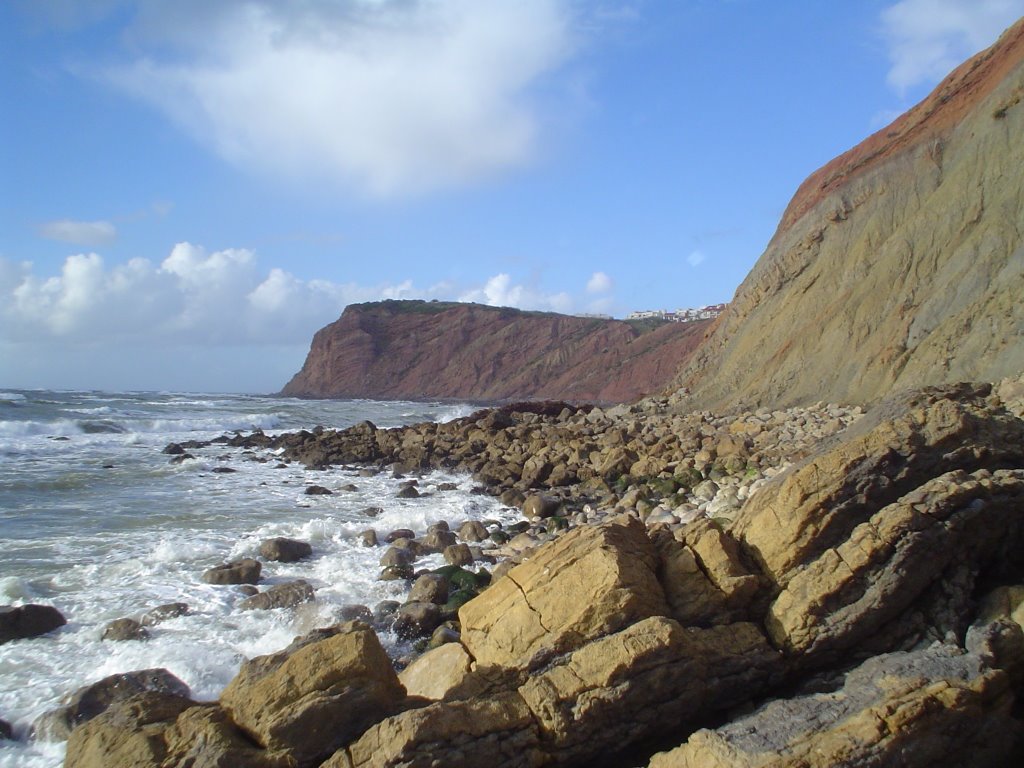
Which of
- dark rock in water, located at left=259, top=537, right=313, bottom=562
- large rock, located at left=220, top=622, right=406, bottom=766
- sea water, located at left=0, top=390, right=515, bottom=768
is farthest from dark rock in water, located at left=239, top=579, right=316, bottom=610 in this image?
large rock, located at left=220, top=622, right=406, bottom=766

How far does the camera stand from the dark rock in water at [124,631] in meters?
7.66

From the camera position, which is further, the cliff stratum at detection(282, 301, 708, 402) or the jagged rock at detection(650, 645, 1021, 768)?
the cliff stratum at detection(282, 301, 708, 402)

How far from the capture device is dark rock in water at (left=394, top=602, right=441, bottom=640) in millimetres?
7879

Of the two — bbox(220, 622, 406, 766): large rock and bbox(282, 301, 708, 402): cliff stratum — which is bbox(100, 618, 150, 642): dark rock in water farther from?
bbox(282, 301, 708, 402): cliff stratum

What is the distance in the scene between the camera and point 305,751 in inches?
162

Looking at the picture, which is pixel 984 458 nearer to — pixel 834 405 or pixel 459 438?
pixel 834 405

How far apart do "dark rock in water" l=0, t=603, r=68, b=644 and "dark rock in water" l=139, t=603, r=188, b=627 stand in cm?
87

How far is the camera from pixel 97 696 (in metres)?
6.10

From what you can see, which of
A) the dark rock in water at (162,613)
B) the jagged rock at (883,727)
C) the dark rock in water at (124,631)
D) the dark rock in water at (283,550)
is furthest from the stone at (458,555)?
the jagged rock at (883,727)

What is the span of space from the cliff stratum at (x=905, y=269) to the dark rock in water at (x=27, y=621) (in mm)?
16773

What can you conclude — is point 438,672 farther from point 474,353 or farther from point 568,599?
point 474,353

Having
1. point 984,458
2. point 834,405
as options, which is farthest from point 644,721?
point 834,405

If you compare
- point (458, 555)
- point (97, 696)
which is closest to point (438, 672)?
point (97, 696)

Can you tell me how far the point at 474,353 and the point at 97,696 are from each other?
78852 mm
